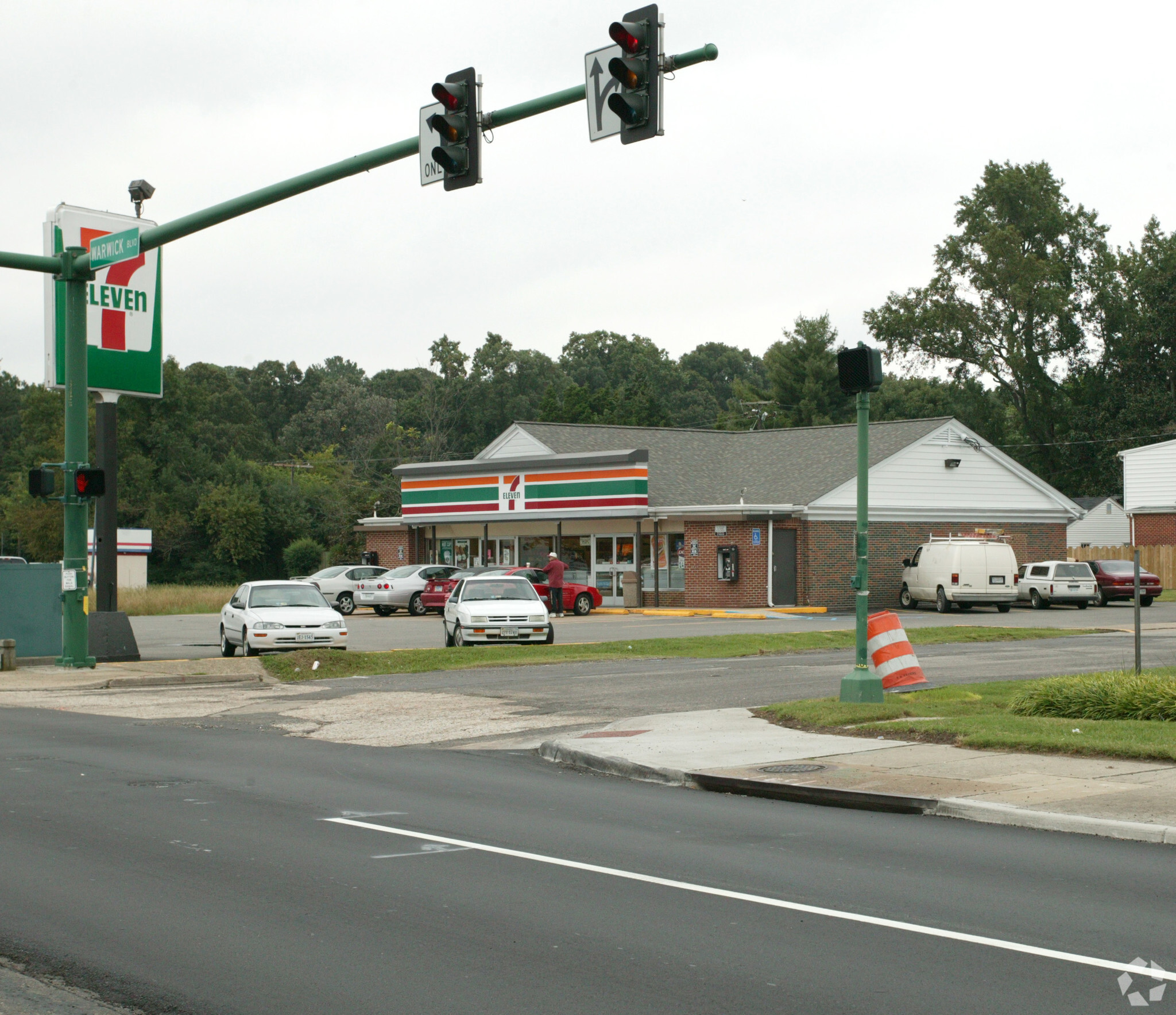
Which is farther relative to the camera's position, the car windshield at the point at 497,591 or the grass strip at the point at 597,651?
the car windshield at the point at 497,591

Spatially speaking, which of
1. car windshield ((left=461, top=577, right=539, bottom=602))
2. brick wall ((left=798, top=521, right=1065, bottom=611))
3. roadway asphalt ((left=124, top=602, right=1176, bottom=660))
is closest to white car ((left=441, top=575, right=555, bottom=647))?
car windshield ((left=461, top=577, right=539, bottom=602))

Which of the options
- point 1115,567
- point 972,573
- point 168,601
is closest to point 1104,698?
point 972,573

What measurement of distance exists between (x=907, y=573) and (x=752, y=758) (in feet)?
102

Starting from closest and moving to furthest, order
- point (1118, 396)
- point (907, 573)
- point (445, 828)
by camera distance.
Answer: point (445, 828)
point (907, 573)
point (1118, 396)

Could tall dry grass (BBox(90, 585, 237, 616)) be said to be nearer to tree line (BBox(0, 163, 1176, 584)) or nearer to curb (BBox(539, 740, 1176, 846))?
tree line (BBox(0, 163, 1176, 584))

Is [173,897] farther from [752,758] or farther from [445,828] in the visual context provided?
[752,758]

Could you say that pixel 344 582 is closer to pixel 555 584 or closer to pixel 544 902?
pixel 555 584

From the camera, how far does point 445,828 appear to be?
9102 millimetres

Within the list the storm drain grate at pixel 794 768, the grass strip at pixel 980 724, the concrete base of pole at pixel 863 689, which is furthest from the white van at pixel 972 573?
the storm drain grate at pixel 794 768

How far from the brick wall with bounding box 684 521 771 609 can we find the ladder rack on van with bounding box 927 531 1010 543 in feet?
17.2

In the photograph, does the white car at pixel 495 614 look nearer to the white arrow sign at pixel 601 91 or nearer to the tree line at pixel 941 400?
the white arrow sign at pixel 601 91

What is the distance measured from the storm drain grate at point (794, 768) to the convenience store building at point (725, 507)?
30.1m

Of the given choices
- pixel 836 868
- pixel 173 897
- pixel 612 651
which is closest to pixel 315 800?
pixel 173 897

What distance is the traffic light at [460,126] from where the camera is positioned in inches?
524
